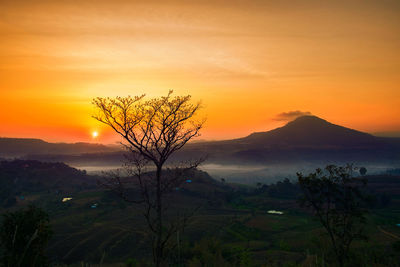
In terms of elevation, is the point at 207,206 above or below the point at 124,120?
below

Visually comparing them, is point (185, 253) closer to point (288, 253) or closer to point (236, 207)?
point (288, 253)

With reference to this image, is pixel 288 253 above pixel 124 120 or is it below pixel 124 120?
below

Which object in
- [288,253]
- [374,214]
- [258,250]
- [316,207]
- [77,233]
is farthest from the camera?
[374,214]

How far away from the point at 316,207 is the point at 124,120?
2604 centimetres

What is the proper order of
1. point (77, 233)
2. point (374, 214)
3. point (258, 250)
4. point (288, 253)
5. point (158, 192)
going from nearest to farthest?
point (158, 192), point (288, 253), point (258, 250), point (77, 233), point (374, 214)

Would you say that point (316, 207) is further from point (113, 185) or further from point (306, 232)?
point (306, 232)

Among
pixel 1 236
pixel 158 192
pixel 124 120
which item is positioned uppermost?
pixel 124 120

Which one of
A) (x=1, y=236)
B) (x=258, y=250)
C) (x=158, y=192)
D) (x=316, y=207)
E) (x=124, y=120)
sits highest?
(x=124, y=120)

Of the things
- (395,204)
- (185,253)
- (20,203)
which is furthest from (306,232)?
(20,203)

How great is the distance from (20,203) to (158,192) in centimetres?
19636

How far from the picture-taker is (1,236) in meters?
36.2

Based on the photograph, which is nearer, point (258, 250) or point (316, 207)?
point (316, 207)

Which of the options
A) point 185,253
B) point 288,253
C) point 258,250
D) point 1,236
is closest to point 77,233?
point 185,253

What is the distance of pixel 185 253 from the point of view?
77.4 metres
